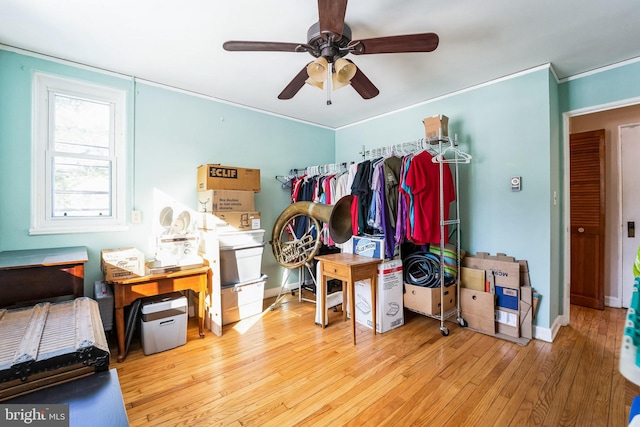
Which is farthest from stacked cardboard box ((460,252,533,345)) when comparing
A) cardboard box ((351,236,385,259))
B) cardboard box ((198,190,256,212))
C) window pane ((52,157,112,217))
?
window pane ((52,157,112,217))

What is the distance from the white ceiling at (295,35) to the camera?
1812 millimetres

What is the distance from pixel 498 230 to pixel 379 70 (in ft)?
6.50

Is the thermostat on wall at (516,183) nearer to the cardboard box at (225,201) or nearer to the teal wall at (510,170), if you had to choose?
the teal wall at (510,170)

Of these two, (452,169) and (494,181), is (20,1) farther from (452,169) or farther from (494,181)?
(494,181)

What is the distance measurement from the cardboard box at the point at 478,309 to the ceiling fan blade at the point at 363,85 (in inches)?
82.2

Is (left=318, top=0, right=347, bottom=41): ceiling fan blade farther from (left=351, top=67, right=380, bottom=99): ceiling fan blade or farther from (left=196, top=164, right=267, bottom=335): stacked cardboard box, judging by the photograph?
(left=196, top=164, right=267, bottom=335): stacked cardboard box

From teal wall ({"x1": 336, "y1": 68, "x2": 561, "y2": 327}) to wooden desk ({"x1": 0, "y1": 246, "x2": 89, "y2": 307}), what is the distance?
3479 mm

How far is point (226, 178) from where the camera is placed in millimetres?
2951

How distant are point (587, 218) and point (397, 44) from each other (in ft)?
11.1

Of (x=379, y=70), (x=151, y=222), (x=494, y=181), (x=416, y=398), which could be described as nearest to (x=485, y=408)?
(x=416, y=398)

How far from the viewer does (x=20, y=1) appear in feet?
5.74

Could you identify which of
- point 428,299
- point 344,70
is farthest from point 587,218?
point 344,70

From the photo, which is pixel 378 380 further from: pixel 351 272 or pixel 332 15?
pixel 332 15

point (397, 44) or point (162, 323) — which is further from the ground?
point (397, 44)
